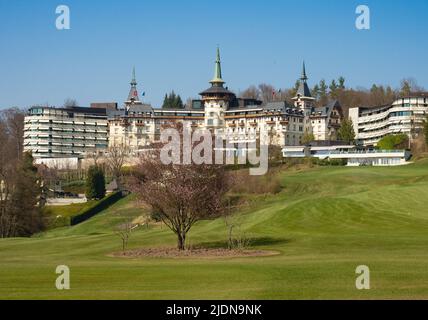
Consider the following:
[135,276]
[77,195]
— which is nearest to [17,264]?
[135,276]

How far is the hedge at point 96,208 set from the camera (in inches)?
3541

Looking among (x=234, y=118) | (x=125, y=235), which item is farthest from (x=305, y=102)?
(x=125, y=235)

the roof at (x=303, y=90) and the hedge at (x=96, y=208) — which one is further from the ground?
the roof at (x=303, y=90)

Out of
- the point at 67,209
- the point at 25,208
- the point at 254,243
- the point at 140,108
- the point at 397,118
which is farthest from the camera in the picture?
the point at 140,108

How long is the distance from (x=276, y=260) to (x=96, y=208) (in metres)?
66.5

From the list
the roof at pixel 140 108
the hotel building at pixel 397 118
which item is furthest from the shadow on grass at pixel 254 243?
the roof at pixel 140 108

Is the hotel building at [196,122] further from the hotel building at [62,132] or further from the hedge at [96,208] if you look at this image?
the hedge at [96,208]

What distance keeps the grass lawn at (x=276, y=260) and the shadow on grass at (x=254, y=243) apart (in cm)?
12

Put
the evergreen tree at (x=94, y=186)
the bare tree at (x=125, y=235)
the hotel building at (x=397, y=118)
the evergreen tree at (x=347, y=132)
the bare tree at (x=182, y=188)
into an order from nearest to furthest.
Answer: the bare tree at (x=182, y=188)
the bare tree at (x=125, y=235)
the evergreen tree at (x=94, y=186)
the hotel building at (x=397, y=118)
the evergreen tree at (x=347, y=132)

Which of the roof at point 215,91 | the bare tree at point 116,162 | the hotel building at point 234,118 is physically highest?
the roof at point 215,91

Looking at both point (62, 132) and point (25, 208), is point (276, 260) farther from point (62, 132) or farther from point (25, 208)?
point (62, 132)

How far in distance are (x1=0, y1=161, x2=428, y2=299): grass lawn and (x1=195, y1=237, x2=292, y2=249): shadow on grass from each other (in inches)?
4.8

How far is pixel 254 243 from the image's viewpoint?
1804 inches

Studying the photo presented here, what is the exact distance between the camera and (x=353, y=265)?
98.8ft
